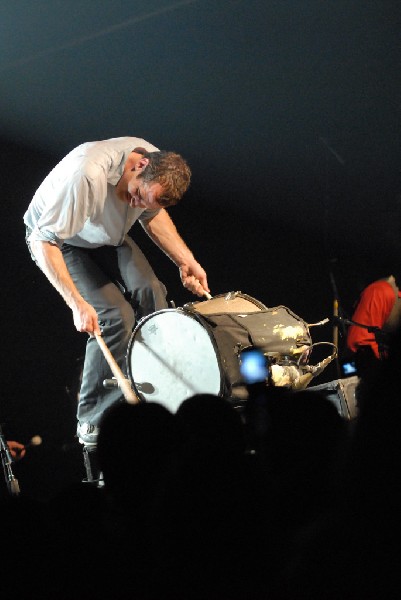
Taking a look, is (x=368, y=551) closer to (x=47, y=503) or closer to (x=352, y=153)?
(x=47, y=503)

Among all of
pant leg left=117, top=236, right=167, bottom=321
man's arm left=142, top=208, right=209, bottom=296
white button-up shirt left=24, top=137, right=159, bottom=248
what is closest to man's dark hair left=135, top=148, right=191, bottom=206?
white button-up shirt left=24, top=137, right=159, bottom=248

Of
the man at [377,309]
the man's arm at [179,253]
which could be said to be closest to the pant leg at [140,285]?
the man's arm at [179,253]

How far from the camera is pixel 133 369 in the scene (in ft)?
11.2

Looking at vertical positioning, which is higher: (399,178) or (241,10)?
(241,10)

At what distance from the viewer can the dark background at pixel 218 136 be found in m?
4.73

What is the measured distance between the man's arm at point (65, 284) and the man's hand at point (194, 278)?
68 centimetres

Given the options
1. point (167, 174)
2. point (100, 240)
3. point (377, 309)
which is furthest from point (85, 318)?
point (377, 309)

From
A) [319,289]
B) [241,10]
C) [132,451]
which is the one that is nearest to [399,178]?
[319,289]

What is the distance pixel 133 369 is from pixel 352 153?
2951mm

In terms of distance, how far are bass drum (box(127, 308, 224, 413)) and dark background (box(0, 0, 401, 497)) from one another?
1446 millimetres

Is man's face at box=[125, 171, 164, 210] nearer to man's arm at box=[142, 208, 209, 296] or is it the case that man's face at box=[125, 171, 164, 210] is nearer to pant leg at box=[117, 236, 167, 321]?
pant leg at box=[117, 236, 167, 321]

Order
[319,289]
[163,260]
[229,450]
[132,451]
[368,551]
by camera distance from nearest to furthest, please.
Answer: [368,551]
[229,450]
[132,451]
[163,260]
[319,289]

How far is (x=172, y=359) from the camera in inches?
130

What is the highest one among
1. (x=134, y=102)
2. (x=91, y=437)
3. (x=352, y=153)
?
(x=134, y=102)
